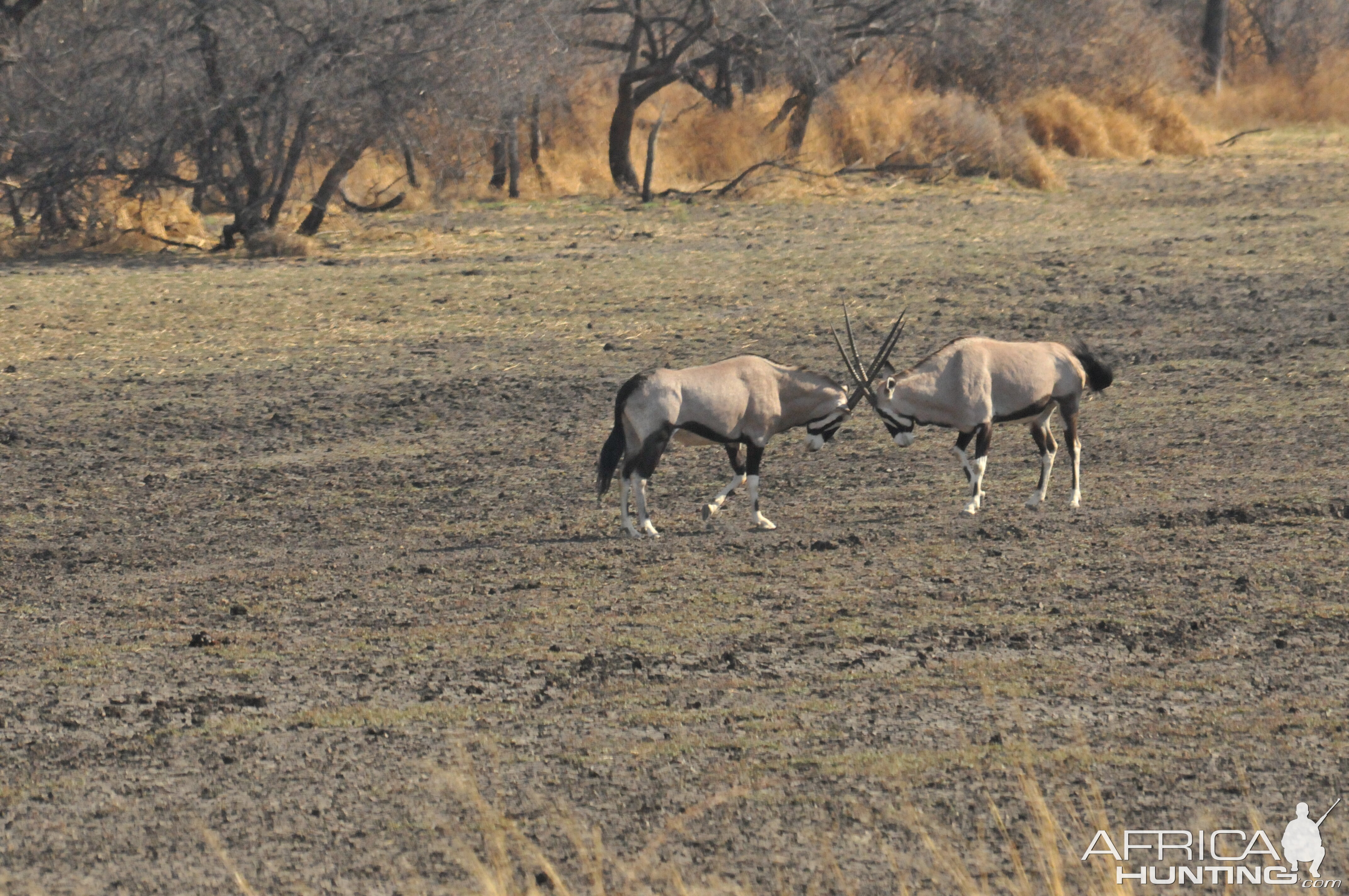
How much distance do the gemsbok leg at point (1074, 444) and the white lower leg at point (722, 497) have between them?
1.67 meters

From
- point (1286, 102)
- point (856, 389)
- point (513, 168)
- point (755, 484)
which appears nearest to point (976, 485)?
point (856, 389)

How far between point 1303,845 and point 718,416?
4.31 metres

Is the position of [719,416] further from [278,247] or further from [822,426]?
[278,247]

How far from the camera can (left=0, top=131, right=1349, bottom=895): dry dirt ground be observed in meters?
5.02

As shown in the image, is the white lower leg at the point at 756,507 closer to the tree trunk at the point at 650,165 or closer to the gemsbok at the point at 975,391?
the gemsbok at the point at 975,391

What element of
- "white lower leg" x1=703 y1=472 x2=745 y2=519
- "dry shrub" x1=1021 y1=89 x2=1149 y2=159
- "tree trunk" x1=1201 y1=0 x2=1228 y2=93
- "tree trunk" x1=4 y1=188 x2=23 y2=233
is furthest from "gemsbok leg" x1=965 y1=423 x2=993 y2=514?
"tree trunk" x1=1201 y1=0 x2=1228 y2=93

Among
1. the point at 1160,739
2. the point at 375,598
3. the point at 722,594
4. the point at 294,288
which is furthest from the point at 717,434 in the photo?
the point at 294,288

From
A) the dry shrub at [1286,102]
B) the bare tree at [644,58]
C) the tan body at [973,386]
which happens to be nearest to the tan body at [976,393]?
the tan body at [973,386]

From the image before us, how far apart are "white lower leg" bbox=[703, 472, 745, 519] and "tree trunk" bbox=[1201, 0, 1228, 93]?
105ft

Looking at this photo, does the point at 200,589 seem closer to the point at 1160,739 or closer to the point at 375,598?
the point at 375,598

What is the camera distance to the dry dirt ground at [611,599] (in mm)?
5016

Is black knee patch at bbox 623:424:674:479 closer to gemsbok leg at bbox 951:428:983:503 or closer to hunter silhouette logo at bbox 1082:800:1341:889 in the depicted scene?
gemsbok leg at bbox 951:428:983:503

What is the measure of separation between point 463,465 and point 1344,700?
565 centimetres

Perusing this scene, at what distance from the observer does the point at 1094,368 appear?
364 inches
